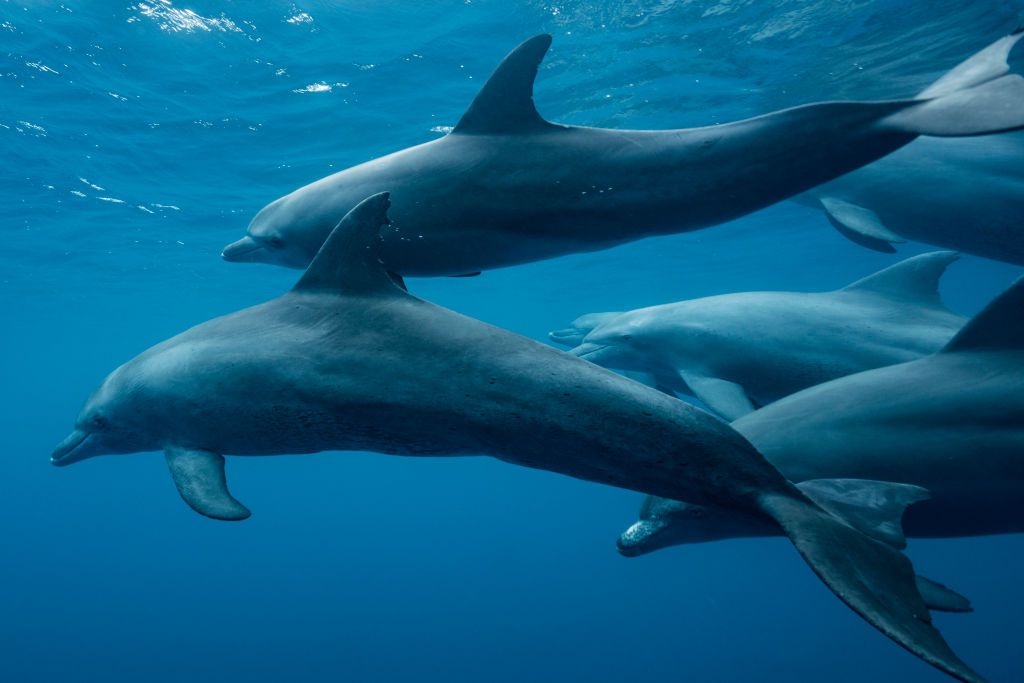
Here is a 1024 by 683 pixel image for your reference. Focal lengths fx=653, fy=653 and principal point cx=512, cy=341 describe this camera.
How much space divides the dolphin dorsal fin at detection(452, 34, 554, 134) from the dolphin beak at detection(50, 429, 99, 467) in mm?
4009

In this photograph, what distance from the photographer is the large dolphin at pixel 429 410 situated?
110 inches

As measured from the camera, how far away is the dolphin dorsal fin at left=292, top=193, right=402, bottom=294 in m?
3.52

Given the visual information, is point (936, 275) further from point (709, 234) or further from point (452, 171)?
point (709, 234)

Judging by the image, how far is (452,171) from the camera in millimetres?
4043

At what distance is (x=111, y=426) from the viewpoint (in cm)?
494

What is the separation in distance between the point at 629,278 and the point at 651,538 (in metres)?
38.2

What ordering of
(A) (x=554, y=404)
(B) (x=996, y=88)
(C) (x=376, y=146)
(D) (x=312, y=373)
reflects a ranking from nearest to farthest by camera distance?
Answer: (A) (x=554, y=404) < (B) (x=996, y=88) < (D) (x=312, y=373) < (C) (x=376, y=146)

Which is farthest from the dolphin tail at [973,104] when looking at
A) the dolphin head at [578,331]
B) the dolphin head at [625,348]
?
the dolphin head at [578,331]

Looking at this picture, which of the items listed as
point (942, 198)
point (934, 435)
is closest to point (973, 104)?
point (934, 435)

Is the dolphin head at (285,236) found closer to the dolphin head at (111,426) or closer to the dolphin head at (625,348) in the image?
the dolphin head at (111,426)

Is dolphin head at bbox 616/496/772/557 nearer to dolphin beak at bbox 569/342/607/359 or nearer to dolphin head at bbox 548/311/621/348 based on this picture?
dolphin beak at bbox 569/342/607/359

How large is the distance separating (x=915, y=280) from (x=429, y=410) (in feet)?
18.6

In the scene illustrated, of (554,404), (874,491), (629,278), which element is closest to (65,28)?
(554,404)

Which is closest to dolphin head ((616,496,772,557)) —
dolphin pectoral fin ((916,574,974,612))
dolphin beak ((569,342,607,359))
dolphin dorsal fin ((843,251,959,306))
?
dolphin pectoral fin ((916,574,974,612))
